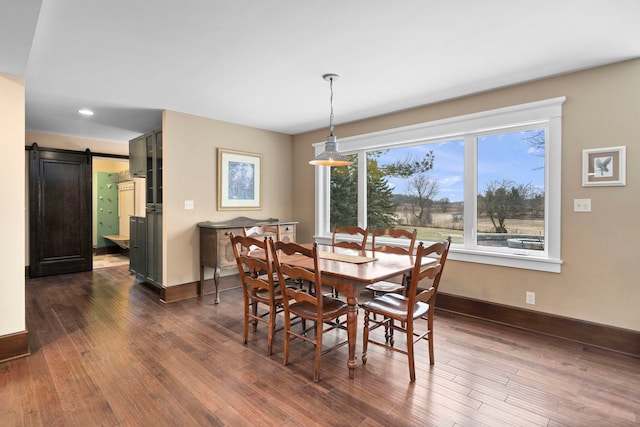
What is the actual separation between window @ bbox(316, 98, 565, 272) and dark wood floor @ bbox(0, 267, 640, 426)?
926 millimetres

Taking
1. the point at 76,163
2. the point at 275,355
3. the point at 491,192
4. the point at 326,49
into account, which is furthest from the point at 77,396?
the point at 76,163

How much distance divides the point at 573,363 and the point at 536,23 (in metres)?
2.53

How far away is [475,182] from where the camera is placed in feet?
12.0

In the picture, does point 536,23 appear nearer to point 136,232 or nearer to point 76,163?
point 136,232

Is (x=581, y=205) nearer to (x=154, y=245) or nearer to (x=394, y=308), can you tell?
(x=394, y=308)

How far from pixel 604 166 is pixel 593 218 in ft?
1.50

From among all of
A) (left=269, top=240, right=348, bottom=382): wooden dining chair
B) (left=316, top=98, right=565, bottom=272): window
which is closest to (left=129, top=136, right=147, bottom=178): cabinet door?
(left=316, top=98, right=565, bottom=272): window

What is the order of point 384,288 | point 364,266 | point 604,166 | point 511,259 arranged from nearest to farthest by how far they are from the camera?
point 364,266
point 604,166
point 384,288
point 511,259

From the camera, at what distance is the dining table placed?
7.31 feet

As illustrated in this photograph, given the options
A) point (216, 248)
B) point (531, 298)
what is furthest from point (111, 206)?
point (531, 298)

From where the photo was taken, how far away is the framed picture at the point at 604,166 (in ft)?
8.92

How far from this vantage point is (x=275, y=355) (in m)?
2.68

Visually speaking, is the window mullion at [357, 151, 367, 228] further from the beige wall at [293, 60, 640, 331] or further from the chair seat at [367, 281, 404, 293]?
the beige wall at [293, 60, 640, 331]

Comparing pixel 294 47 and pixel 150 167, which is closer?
pixel 294 47
